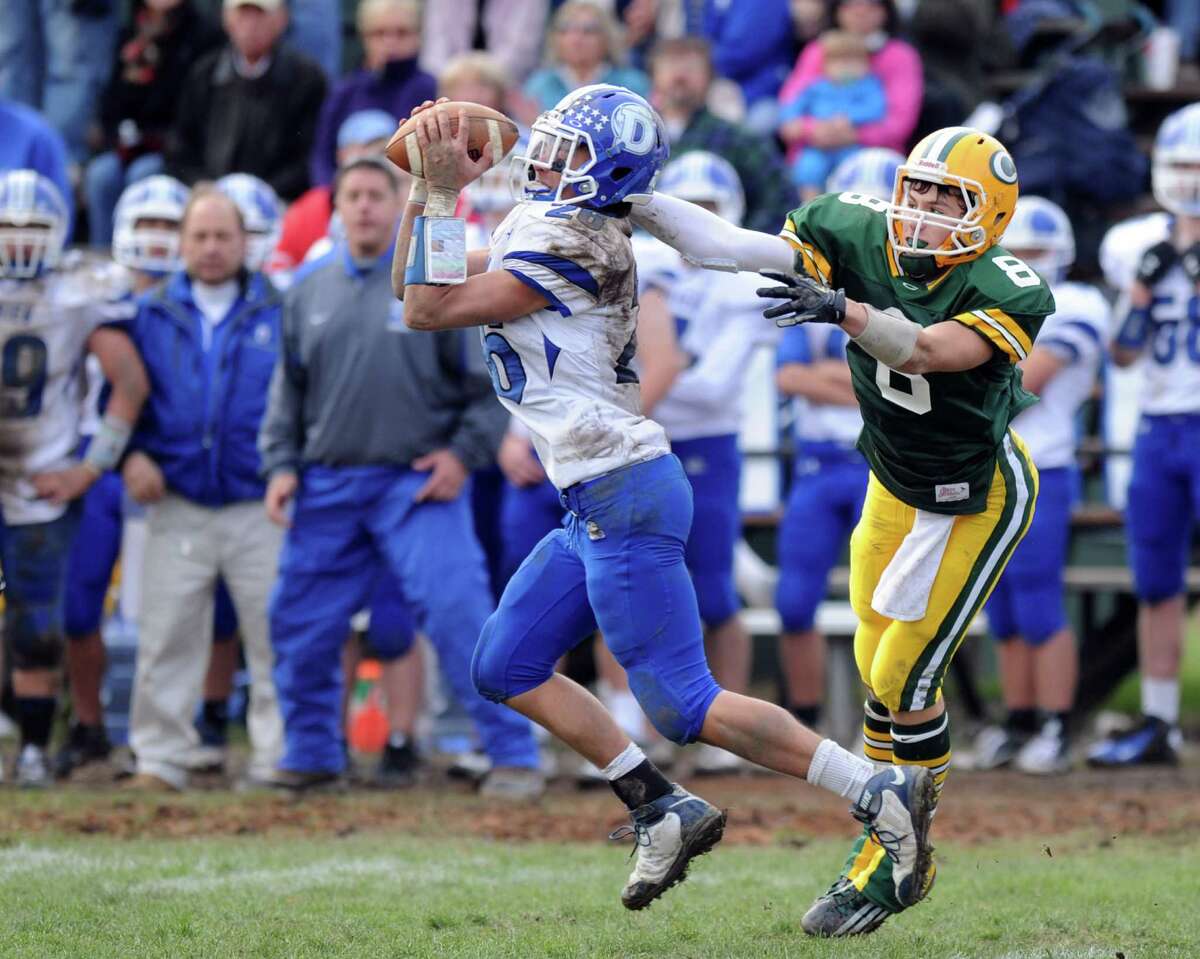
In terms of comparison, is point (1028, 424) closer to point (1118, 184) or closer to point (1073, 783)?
point (1073, 783)

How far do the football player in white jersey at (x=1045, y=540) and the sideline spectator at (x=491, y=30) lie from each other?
3.64 m

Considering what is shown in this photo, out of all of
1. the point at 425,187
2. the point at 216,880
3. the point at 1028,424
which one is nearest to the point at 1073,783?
the point at 1028,424

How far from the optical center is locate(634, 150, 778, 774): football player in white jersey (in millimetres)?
7773

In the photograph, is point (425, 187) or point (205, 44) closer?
point (425, 187)

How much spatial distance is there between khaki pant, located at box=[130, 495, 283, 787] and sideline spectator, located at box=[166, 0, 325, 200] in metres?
2.99

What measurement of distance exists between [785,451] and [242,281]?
2.88 metres

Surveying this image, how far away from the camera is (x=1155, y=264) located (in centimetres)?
802

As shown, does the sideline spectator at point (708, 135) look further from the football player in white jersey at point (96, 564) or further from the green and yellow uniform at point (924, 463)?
the green and yellow uniform at point (924, 463)

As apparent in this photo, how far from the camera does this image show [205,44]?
35.1 feet

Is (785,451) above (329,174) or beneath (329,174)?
beneath

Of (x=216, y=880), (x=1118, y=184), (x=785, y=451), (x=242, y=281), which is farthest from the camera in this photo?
(x=1118, y=184)

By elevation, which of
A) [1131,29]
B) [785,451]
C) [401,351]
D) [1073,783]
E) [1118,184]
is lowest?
[1073,783]

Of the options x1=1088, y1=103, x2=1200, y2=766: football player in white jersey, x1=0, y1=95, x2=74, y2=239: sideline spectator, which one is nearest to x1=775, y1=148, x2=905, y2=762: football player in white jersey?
x1=1088, y1=103, x2=1200, y2=766: football player in white jersey

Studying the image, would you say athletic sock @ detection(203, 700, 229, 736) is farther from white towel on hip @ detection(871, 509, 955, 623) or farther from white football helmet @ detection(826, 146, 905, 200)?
white towel on hip @ detection(871, 509, 955, 623)
